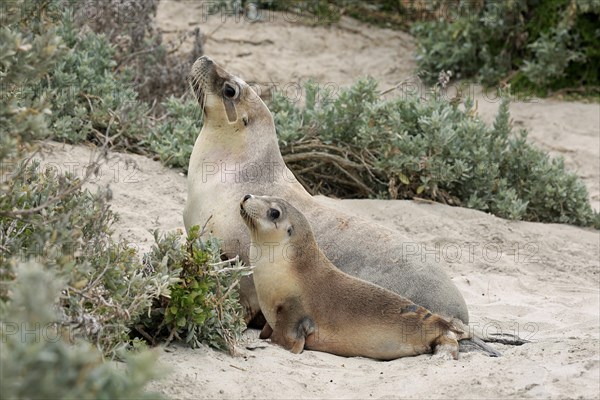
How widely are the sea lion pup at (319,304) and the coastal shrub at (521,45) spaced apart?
7.02 meters

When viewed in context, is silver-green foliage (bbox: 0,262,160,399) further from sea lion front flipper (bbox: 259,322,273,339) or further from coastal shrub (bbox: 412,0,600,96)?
coastal shrub (bbox: 412,0,600,96)

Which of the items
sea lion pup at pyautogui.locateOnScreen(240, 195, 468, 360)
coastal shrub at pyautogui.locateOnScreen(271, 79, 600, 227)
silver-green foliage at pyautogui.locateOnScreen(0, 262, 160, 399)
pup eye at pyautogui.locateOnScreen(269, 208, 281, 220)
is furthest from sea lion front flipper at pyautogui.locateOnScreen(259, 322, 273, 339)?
coastal shrub at pyautogui.locateOnScreen(271, 79, 600, 227)

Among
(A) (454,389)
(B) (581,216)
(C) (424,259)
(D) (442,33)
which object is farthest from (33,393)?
(D) (442,33)

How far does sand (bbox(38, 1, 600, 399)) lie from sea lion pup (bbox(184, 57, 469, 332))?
0.83 ft

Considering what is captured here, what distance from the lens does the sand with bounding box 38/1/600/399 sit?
4.75m

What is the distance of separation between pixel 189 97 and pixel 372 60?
3.89 m

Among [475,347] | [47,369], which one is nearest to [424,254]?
[475,347]

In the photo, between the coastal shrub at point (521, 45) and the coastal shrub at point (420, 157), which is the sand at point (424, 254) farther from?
the coastal shrub at point (521, 45)

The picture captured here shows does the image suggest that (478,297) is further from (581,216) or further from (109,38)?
(109,38)

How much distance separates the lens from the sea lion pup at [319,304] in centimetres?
574

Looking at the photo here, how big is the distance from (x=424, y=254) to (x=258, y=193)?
1097 mm

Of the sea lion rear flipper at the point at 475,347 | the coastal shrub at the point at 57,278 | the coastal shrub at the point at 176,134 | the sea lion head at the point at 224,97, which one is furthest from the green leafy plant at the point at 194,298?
the coastal shrub at the point at 176,134

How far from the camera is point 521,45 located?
12.6 metres

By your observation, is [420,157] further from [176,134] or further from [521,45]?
[521,45]
